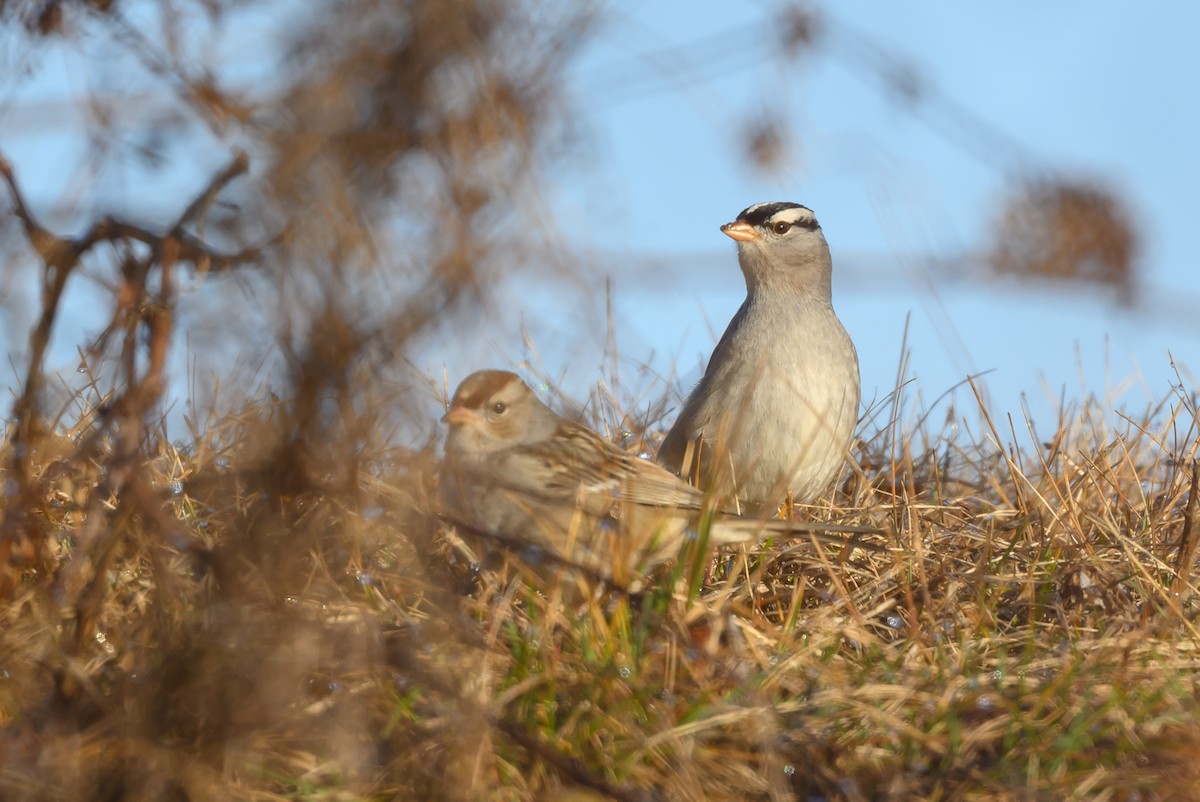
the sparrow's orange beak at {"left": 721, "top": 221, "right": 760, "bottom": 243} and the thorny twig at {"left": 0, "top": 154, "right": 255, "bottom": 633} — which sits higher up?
the sparrow's orange beak at {"left": 721, "top": 221, "right": 760, "bottom": 243}

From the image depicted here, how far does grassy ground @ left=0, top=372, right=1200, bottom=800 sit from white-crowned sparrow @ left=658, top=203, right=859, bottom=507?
4.57 feet

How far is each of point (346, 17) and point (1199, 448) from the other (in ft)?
12.2

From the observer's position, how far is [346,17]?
2.87 metres

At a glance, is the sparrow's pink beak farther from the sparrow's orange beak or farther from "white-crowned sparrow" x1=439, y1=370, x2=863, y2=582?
the sparrow's orange beak

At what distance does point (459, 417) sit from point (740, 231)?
242 cm

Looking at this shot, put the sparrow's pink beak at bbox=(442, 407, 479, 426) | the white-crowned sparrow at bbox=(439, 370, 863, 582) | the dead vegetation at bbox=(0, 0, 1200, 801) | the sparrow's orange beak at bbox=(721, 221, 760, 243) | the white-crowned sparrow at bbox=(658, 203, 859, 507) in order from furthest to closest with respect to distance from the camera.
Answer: the sparrow's orange beak at bbox=(721, 221, 760, 243) < the white-crowned sparrow at bbox=(658, 203, 859, 507) < the sparrow's pink beak at bbox=(442, 407, 479, 426) < the white-crowned sparrow at bbox=(439, 370, 863, 582) < the dead vegetation at bbox=(0, 0, 1200, 801)

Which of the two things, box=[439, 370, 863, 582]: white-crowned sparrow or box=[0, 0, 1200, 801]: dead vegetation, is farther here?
box=[439, 370, 863, 582]: white-crowned sparrow

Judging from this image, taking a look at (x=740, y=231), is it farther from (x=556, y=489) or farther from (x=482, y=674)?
(x=482, y=674)

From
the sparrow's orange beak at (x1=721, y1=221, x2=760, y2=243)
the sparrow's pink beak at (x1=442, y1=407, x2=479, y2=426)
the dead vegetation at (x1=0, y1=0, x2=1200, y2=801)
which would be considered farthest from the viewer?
the sparrow's orange beak at (x1=721, y1=221, x2=760, y2=243)

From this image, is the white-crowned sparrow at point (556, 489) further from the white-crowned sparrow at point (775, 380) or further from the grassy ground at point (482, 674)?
the white-crowned sparrow at point (775, 380)

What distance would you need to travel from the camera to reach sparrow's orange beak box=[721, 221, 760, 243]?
6.21 metres

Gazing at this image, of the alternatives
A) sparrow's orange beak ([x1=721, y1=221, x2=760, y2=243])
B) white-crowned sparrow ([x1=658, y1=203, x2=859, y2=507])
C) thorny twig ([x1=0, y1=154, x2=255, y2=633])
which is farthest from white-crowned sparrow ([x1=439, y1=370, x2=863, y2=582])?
sparrow's orange beak ([x1=721, y1=221, x2=760, y2=243])

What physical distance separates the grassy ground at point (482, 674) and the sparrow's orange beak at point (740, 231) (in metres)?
2.51

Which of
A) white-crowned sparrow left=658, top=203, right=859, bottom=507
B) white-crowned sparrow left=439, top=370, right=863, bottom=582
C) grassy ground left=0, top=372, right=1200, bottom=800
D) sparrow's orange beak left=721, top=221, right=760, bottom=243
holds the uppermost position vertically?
sparrow's orange beak left=721, top=221, right=760, bottom=243
